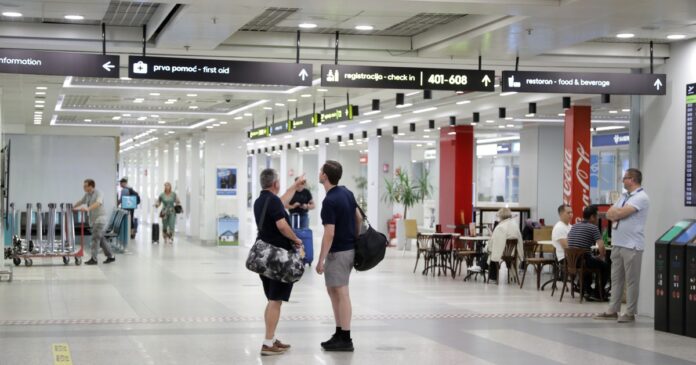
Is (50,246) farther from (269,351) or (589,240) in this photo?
(269,351)

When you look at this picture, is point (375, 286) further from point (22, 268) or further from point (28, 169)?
point (28, 169)

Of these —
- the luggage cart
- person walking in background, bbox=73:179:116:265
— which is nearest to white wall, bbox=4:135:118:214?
the luggage cart

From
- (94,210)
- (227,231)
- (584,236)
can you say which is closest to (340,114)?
(94,210)

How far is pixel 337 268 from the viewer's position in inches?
318

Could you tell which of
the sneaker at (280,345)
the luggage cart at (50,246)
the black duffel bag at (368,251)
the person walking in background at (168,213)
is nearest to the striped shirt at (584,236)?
the black duffel bag at (368,251)

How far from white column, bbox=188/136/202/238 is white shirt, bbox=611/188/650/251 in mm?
19112

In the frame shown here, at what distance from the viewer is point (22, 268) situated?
17.1 meters

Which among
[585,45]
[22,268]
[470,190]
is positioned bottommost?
[22,268]

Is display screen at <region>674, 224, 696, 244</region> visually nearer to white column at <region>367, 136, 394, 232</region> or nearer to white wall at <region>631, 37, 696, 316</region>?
white wall at <region>631, 37, 696, 316</region>

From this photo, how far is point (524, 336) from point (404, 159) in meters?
28.6

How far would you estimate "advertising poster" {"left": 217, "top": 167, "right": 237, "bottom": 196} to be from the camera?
2638cm

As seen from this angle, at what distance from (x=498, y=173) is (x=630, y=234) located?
27.4 m

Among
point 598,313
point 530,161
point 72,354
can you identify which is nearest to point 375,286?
point 598,313

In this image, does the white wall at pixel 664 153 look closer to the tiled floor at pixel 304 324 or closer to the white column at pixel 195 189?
the tiled floor at pixel 304 324
